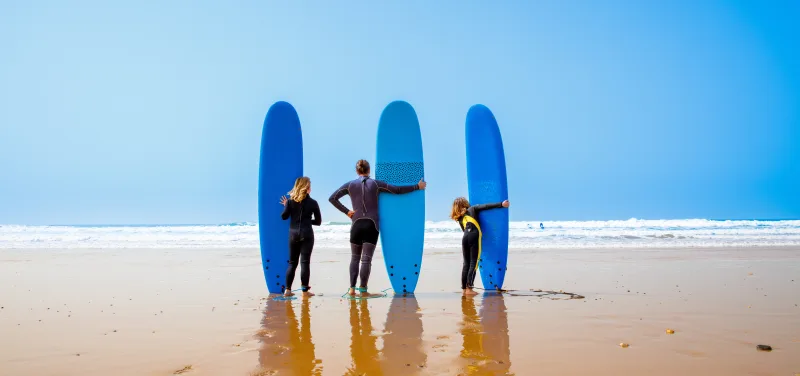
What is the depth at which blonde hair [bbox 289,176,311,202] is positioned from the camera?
529cm

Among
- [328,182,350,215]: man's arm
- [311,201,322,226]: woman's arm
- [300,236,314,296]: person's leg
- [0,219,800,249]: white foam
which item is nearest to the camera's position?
[300,236,314,296]: person's leg

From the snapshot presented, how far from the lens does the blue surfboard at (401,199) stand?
5.76 metres

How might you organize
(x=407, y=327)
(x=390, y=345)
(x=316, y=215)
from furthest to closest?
(x=316, y=215)
(x=407, y=327)
(x=390, y=345)

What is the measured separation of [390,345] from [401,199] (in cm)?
288

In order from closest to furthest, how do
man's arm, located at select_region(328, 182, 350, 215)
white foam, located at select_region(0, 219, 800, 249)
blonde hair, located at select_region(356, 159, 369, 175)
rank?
man's arm, located at select_region(328, 182, 350, 215) → blonde hair, located at select_region(356, 159, 369, 175) → white foam, located at select_region(0, 219, 800, 249)

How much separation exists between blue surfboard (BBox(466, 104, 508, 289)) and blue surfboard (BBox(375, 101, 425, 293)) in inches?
24.7

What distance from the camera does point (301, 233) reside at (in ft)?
17.2

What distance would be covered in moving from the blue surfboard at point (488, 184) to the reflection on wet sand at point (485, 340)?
111cm

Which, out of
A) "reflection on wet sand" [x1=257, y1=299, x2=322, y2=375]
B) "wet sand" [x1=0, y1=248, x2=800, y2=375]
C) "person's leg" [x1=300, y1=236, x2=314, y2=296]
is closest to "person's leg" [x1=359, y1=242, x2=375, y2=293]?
"wet sand" [x1=0, y1=248, x2=800, y2=375]

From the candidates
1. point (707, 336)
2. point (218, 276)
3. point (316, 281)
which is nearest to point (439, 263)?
point (316, 281)

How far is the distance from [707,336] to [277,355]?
8.29 feet

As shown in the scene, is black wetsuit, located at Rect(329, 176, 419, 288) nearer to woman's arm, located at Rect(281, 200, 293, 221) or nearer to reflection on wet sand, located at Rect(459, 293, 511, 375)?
woman's arm, located at Rect(281, 200, 293, 221)

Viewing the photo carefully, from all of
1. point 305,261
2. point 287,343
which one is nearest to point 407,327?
point 287,343

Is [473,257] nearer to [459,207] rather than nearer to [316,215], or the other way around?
[459,207]
